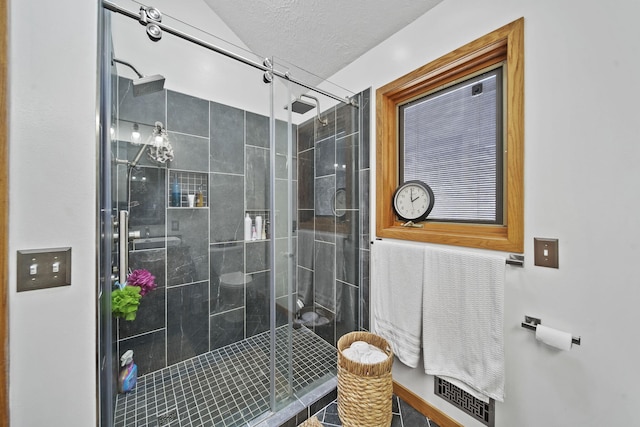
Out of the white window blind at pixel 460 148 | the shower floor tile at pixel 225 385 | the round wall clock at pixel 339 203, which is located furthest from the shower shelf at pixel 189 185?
the white window blind at pixel 460 148

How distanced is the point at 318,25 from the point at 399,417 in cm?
252

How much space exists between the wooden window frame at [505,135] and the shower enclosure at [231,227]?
178 millimetres

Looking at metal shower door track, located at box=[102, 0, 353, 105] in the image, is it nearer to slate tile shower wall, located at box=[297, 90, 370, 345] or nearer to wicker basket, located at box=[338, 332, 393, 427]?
slate tile shower wall, located at box=[297, 90, 370, 345]

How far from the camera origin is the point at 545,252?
3.17 ft

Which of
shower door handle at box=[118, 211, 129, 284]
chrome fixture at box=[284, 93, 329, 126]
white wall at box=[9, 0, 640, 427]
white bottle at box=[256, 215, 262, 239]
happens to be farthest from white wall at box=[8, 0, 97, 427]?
white bottle at box=[256, 215, 262, 239]

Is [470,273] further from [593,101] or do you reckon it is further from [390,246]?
[593,101]

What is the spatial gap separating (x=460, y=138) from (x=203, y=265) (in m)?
2.06

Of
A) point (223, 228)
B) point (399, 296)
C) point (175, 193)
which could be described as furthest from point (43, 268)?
point (399, 296)

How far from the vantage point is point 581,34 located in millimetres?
880

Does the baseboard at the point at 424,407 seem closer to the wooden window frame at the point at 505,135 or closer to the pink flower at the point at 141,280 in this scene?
the wooden window frame at the point at 505,135

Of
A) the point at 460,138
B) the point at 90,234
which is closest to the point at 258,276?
the point at 90,234

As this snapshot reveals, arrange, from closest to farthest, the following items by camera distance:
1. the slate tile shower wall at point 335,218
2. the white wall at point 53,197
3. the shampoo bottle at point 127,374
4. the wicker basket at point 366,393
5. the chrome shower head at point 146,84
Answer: the white wall at point 53,197
the wicker basket at point 366,393
the shampoo bottle at point 127,374
the chrome shower head at point 146,84
the slate tile shower wall at point 335,218

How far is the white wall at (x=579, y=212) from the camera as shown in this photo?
2.61ft

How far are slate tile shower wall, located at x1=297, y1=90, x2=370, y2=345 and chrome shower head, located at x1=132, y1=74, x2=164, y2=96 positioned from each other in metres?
1.00
